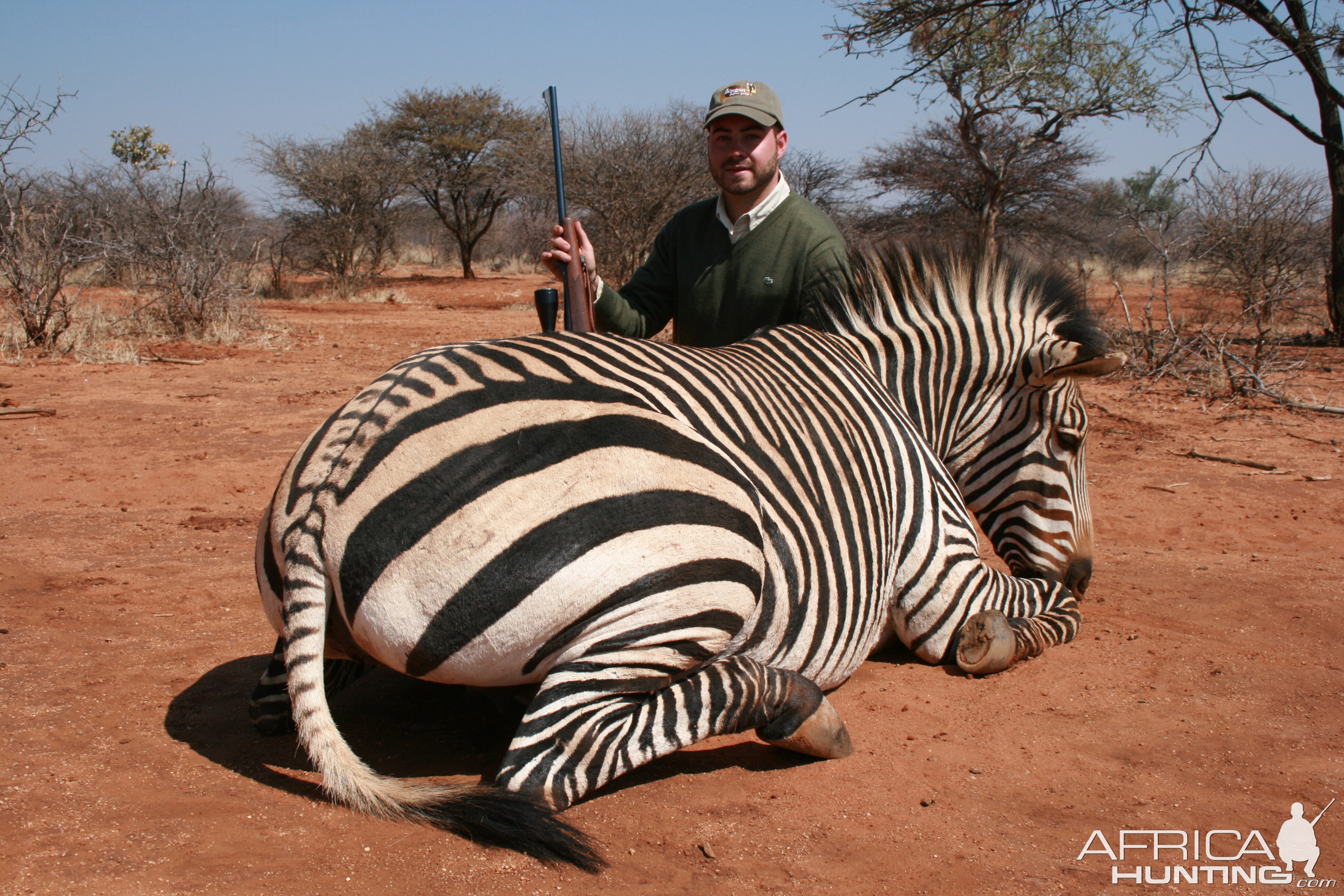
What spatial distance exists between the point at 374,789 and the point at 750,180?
294 cm

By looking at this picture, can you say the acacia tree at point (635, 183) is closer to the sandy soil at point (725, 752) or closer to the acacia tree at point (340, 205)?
the acacia tree at point (340, 205)

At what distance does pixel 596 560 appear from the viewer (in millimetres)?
2121

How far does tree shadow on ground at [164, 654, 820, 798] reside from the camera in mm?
2439

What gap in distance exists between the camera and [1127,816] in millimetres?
2264

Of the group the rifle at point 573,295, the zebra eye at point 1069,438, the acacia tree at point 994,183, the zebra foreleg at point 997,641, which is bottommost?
the zebra foreleg at point 997,641

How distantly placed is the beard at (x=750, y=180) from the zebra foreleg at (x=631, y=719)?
2333mm

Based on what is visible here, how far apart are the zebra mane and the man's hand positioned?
3.37 feet

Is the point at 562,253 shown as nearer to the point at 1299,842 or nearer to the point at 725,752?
the point at 725,752

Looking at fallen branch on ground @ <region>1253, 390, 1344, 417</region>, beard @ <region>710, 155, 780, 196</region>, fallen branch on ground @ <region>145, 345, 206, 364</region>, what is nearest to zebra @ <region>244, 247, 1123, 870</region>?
beard @ <region>710, 155, 780, 196</region>

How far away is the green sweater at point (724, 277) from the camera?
4.05m

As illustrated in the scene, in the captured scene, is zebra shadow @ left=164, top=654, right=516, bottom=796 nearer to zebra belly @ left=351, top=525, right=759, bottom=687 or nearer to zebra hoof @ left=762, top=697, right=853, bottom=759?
zebra belly @ left=351, top=525, right=759, bottom=687

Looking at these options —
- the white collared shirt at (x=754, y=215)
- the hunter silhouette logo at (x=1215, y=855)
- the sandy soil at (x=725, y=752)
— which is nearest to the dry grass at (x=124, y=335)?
the sandy soil at (x=725, y=752)

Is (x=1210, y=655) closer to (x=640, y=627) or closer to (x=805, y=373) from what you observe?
(x=805, y=373)

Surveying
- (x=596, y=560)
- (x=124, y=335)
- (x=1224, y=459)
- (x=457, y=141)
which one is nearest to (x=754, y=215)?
(x=596, y=560)
